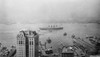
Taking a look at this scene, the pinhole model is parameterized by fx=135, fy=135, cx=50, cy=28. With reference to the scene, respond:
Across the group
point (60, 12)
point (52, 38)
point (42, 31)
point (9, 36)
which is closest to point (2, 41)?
point (9, 36)

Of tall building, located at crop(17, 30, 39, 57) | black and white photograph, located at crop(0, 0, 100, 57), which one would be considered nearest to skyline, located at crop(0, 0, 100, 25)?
black and white photograph, located at crop(0, 0, 100, 57)

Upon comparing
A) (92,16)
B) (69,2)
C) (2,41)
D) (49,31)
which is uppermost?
(69,2)

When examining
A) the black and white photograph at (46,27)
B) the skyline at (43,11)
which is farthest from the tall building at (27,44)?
the skyline at (43,11)

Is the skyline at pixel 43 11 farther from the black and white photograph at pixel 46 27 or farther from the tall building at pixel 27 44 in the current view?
the tall building at pixel 27 44

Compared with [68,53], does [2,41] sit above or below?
above

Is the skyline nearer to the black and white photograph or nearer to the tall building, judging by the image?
the black and white photograph

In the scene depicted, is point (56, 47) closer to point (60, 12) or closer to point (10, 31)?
point (60, 12)

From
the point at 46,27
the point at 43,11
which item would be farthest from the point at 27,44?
the point at 43,11

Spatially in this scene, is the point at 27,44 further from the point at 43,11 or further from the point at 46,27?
the point at 43,11
